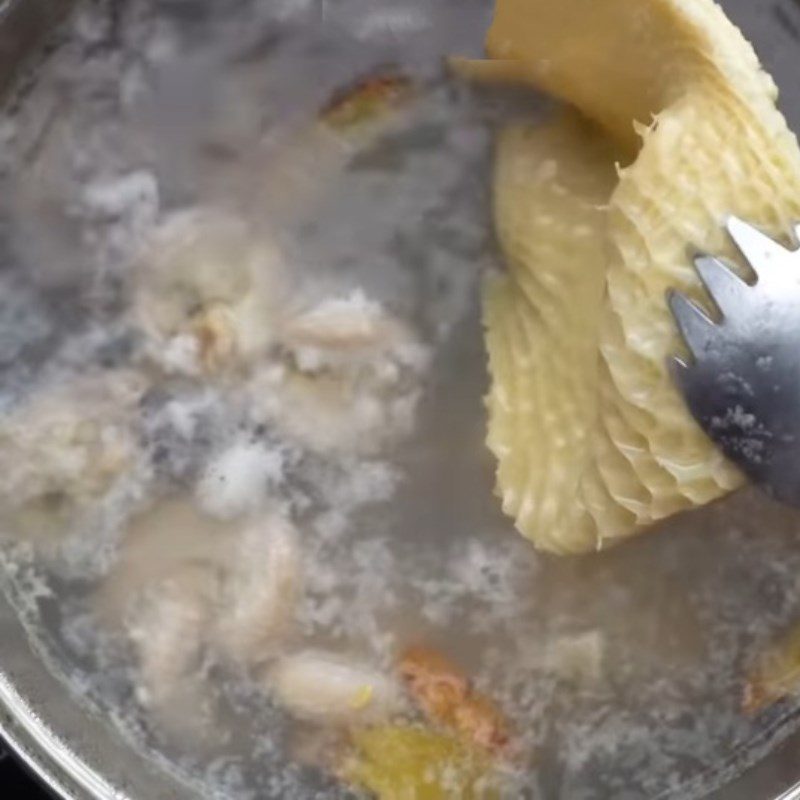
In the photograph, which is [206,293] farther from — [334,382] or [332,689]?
[332,689]

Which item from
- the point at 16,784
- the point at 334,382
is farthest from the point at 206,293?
the point at 16,784

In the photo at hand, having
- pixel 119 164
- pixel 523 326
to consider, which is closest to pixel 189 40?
pixel 119 164

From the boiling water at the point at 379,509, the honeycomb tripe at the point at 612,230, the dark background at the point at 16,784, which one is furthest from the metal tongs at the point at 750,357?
the dark background at the point at 16,784

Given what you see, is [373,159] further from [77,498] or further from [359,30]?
[77,498]

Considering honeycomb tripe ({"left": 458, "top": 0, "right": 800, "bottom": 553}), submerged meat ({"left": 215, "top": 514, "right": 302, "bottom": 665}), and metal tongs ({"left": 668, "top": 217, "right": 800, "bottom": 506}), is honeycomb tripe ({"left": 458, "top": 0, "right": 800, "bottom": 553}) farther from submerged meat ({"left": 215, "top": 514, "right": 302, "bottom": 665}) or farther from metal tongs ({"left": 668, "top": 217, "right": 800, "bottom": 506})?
submerged meat ({"left": 215, "top": 514, "right": 302, "bottom": 665})

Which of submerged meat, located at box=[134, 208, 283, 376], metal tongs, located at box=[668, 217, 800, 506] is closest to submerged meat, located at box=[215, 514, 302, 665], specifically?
submerged meat, located at box=[134, 208, 283, 376]

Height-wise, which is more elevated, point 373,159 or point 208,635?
point 373,159
